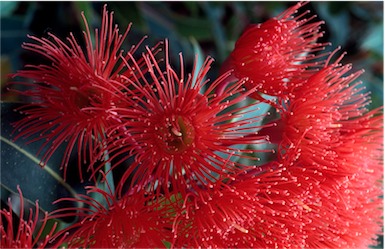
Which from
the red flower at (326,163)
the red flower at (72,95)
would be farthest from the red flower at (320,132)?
the red flower at (72,95)

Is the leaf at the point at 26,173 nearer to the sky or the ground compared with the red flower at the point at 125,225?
nearer to the sky

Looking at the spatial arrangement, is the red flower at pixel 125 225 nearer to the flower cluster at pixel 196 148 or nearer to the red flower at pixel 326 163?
the flower cluster at pixel 196 148

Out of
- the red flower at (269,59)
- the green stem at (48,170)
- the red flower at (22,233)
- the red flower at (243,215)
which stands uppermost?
the red flower at (269,59)

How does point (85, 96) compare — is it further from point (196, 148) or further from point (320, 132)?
point (320, 132)

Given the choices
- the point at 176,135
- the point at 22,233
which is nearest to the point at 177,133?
the point at 176,135

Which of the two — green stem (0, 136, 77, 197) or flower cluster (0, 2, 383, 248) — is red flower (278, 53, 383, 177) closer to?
flower cluster (0, 2, 383, 248)

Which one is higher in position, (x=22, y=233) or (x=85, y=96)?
(x=85, y=96)

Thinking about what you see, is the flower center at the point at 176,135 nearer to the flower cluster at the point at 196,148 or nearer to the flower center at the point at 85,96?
the flower cluster at the point at 196,148
